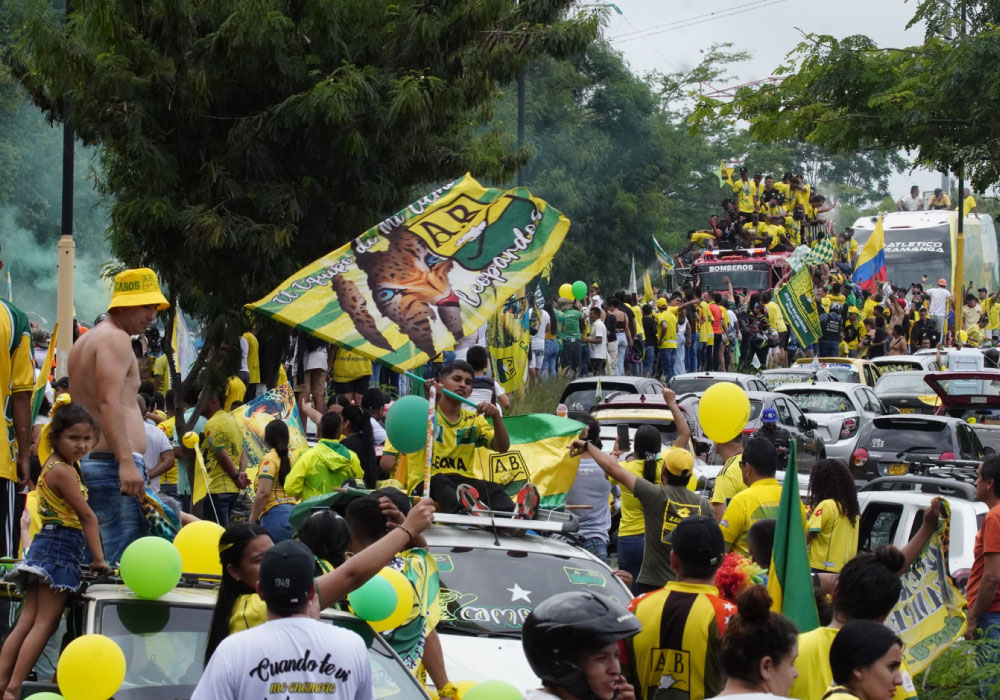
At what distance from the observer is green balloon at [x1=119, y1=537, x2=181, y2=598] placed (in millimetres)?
5027

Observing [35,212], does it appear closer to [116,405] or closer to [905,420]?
[905,420]

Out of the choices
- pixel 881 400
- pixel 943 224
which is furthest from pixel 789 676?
pixel 943 224

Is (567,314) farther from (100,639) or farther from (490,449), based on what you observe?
(100,639)

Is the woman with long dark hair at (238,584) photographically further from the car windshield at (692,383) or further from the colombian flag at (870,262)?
the colombian flag at (870,262)

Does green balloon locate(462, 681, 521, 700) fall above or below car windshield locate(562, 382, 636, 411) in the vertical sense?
below

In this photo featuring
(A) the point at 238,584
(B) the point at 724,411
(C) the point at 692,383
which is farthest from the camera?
(C) the point at 692,383

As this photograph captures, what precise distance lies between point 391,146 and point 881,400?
13.6m

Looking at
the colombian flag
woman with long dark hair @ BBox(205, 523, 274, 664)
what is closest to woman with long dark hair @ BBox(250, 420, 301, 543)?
woman with long dark hair @ BBox(205, 523, 274, 664)

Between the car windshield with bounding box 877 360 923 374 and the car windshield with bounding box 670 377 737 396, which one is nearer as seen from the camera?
the car windshield with bounding box 670 377 737 396

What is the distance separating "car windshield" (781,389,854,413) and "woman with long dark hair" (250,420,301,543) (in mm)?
12214

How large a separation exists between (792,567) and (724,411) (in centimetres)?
310

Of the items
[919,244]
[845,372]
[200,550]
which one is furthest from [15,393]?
[919,244]

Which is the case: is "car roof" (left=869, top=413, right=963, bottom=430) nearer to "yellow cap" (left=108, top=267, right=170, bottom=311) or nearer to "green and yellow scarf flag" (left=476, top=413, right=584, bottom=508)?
"green and yellow scarf flag" (left=476, top=413, right=584, bottom=508)

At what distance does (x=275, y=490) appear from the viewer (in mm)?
9586
